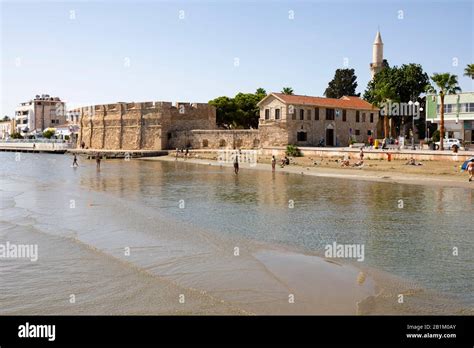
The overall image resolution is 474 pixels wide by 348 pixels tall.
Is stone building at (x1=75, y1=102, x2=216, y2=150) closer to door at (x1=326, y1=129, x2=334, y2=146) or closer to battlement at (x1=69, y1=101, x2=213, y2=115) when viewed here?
battlement at (x1=69, y1=101, x2=213, y2=115)

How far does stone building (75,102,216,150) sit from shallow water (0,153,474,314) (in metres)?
38.7

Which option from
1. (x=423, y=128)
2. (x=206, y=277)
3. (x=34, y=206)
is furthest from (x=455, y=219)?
(x=423, y=128)

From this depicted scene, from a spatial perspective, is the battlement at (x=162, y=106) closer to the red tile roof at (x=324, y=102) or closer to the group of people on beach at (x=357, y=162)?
the red tile roof at (x=324, y=102)

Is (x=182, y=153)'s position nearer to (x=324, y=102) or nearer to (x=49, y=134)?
(x=324, y=102)

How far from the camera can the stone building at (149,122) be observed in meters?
65.0

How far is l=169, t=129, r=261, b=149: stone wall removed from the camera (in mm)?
54250

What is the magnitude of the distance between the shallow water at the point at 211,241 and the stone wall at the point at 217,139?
27.6m

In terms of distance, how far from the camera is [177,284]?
984 cm

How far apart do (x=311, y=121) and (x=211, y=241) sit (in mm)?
38377

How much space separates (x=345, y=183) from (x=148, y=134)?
42.2 meters

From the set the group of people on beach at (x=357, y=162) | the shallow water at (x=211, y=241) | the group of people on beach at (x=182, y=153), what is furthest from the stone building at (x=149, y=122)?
the shallow water at (x=211, y=241)
